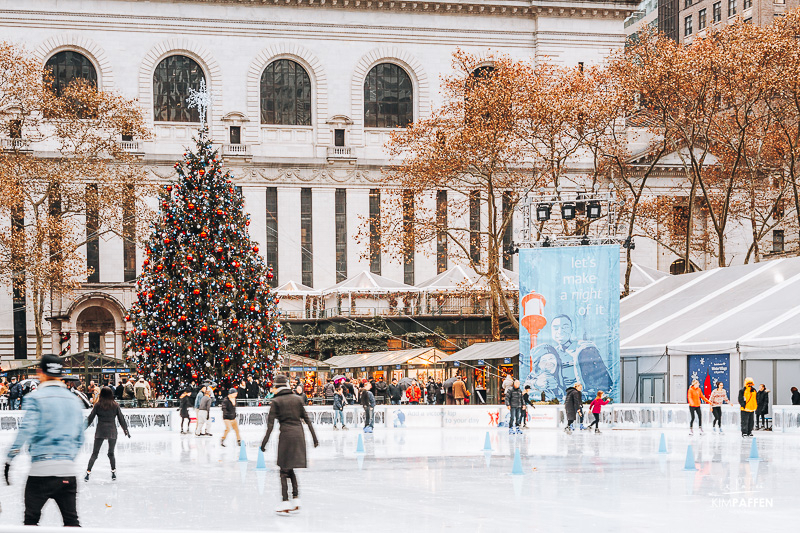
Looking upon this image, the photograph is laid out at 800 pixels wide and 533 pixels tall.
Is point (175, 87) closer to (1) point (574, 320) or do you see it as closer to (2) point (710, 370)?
(1) point (574, 320)

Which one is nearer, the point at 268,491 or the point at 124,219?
the point at 268,491

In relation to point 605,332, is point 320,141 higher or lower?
higher

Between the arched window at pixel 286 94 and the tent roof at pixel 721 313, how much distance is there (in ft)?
94.9

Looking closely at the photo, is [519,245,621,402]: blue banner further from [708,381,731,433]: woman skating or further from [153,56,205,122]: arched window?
[153,56,205,122]: arched window

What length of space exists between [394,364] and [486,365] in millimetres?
3696

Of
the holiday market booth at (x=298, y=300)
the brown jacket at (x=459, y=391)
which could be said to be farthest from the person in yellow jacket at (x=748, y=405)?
the holiday market booth at (x=298, y=300)

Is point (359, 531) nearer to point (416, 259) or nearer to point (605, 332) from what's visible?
point (605, 332)

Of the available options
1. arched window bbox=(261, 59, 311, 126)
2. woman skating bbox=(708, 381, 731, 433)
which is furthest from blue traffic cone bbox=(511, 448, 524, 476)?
arched window bbox=(261, 59, 311, 126)

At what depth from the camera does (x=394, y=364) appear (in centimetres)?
4316

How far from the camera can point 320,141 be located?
62656mm

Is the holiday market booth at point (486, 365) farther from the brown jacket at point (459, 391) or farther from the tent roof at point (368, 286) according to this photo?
the tent roof at point (368, 286)

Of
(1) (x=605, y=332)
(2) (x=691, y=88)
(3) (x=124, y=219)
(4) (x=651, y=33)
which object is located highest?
(4) (x=651, y=33)

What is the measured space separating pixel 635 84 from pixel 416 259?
75.5 ft

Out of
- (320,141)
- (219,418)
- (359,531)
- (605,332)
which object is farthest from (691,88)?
(359,531)
